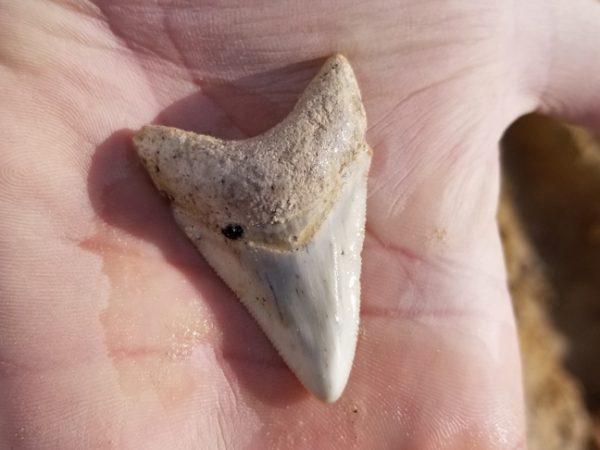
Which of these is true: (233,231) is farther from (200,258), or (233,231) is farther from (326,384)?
(326,384)

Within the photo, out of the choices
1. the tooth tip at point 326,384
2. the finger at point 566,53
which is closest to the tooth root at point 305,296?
the tooth tip at point 326,384

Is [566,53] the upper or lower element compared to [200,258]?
upper

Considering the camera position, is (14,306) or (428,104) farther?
(428,104)

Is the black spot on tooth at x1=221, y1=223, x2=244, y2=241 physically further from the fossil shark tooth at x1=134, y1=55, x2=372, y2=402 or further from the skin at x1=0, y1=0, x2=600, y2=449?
the skin at x1=0, y1=0, x2=600, y2=449

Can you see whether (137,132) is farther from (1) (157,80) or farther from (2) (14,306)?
(2) (14,306)

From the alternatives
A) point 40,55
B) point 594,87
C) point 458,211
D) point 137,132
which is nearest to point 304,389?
point 458,211

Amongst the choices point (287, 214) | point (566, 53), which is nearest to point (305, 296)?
point (287, 214)

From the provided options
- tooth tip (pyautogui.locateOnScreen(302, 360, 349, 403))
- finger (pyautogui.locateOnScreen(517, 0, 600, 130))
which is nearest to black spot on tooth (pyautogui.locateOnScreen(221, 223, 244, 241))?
tooth tip (pyautogui.locateOnScreen(302, 360, 349, 403))
